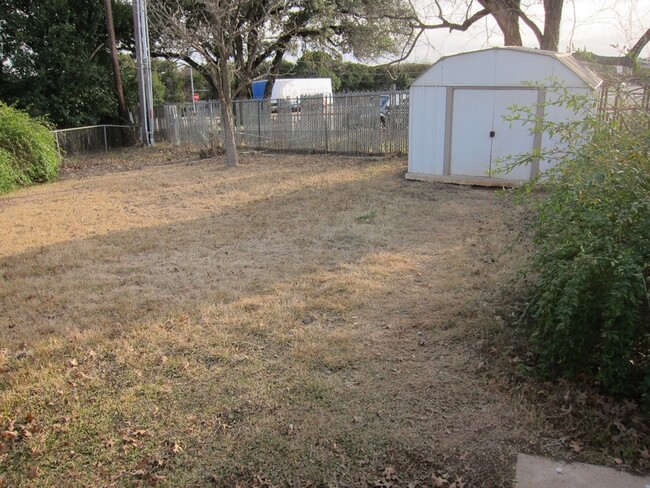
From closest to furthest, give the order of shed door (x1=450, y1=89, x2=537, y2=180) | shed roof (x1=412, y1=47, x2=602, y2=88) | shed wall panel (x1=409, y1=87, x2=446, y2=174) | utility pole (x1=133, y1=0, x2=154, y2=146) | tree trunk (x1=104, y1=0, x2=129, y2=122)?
1. shed roof (x1=412, y1=47, x2=602, y2=88)
2. shed door (x1=450, y1=89, x2=537, y2=180)
3. shed wall panel (x1=409, y1=87, x2=446, y2=174)
4. utility pole (x1=133, y1=0, x2=154, y2=146)
5. tree trunk (x1=104, y1=0, x2=129, y2=122)

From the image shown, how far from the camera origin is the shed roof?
10008mm

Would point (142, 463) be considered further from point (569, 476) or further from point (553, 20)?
point (553, 20)

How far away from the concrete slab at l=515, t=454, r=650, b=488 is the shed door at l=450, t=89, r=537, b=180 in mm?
8203

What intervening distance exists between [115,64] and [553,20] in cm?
1648

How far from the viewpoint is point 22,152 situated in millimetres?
13586

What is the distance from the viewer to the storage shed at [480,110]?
33.6ft

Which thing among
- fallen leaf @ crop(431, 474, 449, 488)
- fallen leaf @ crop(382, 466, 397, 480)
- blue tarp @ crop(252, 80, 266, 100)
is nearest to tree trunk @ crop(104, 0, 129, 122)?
blue tarp @ crop(252, 80, 266, 100)

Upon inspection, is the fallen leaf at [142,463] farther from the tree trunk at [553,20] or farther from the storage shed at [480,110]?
the tree trunk at [553,20]

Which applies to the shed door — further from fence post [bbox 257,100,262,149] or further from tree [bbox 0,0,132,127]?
tree [bbox 0,0,132,127]

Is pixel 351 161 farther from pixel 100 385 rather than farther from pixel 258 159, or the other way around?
pixel 100 385

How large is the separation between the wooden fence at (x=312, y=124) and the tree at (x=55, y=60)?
3768mm

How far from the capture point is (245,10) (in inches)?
898

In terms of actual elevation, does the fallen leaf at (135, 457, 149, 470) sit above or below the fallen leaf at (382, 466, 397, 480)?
below

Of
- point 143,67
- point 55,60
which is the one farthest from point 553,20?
point 55,60
